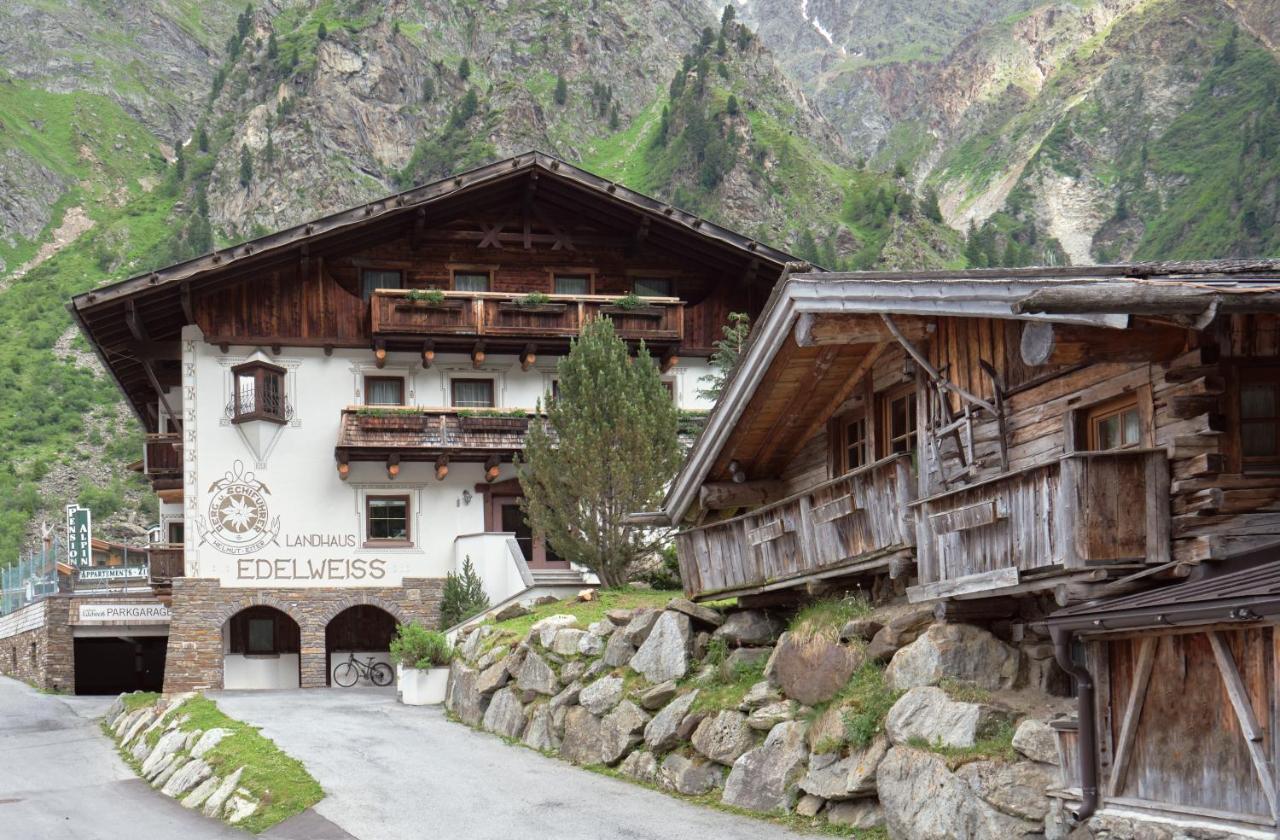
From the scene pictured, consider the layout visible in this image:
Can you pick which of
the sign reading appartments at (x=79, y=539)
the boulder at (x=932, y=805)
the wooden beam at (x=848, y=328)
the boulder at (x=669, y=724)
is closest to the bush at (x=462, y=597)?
the boulder at (x=669, y=724)

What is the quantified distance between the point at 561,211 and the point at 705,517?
17.7 m

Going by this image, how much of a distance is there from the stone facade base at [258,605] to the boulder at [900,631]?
22.4 m

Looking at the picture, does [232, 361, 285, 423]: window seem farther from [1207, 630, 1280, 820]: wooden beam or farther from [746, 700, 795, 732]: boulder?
[1207, 630, 1280, 820]: wooden beam

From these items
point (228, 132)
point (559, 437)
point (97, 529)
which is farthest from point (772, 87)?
point (559, 437)

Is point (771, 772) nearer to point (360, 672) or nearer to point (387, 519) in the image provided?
point (387, 519)

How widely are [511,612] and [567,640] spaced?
612 centimetres

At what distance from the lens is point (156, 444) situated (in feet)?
138

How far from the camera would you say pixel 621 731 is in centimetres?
2208

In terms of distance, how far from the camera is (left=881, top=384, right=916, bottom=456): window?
1936 cm

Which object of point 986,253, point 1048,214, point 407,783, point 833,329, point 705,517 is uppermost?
point 1048,214

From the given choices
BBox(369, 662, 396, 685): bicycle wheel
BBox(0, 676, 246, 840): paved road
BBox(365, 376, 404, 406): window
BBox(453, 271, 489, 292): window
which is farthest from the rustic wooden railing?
BBox(0, 676, 246, 840): paved road

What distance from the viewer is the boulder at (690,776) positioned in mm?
19453

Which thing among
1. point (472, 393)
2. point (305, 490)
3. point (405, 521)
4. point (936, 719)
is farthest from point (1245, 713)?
point (472, 393)

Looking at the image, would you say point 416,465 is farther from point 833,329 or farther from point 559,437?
point 833,329
